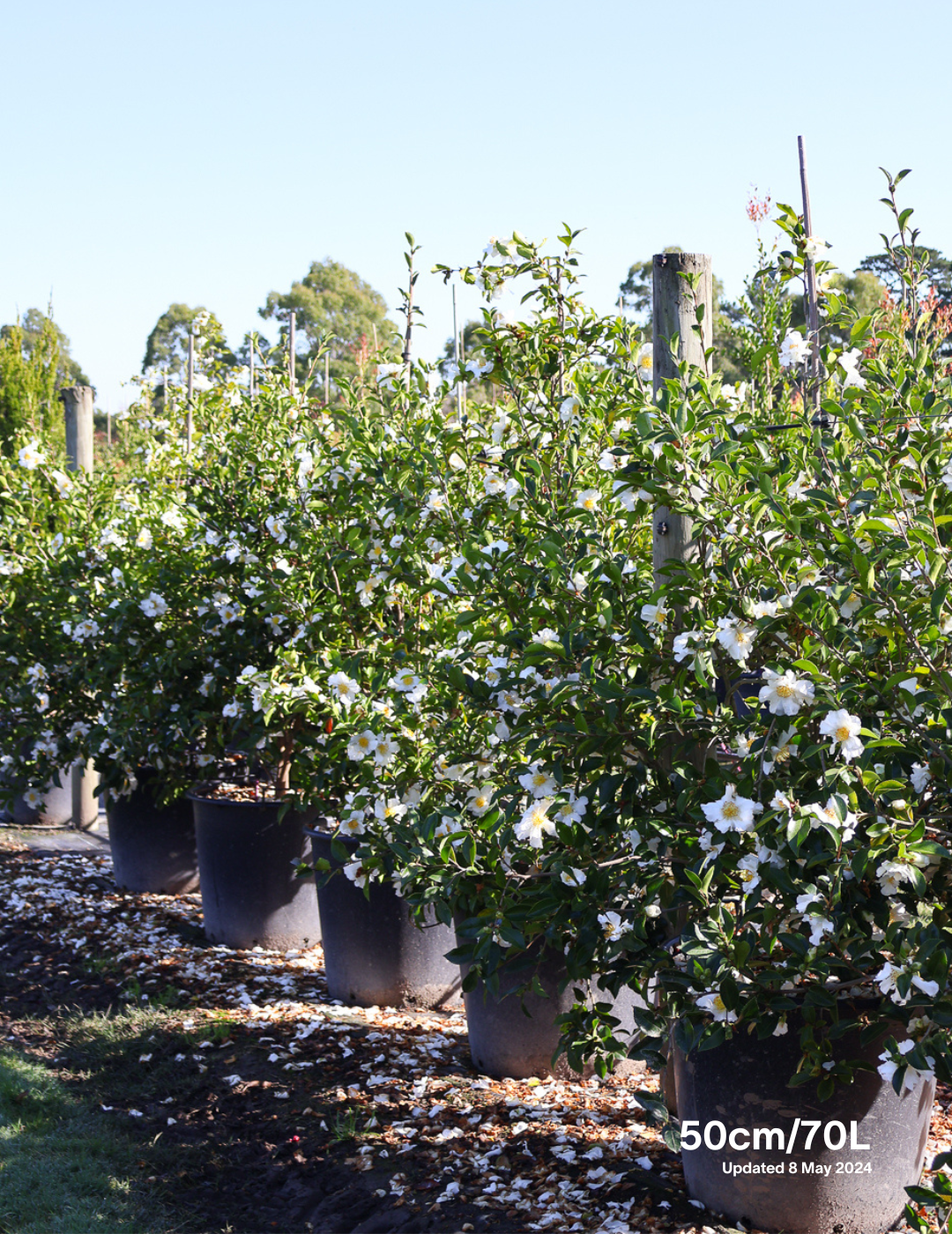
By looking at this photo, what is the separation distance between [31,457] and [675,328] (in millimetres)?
3495

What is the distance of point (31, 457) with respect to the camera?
4734mm

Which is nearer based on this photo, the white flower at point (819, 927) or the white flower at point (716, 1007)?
the white flower at point (819, 927)

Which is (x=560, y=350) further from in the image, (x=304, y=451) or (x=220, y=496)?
(x=220, y=496)

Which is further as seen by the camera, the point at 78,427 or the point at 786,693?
the point at 78,427

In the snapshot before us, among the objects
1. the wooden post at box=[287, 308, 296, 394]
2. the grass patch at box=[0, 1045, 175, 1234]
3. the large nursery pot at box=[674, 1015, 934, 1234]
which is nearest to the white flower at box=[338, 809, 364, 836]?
the grass patch at box=[0, 1045, 175, 1234]

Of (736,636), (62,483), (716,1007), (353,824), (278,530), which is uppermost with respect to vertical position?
(62,483)

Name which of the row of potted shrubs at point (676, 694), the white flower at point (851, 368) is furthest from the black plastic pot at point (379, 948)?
the white flower at point (851, 368)

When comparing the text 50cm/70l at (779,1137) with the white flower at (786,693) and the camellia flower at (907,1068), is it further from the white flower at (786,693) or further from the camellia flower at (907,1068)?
the white flower at (786,693)

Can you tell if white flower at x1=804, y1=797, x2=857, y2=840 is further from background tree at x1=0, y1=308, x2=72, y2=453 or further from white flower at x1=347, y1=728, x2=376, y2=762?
background tree at x1=0, y1=308, x2=72, y2=453

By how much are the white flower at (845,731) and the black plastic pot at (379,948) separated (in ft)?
6.52

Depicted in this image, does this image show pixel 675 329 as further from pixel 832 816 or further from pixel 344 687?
pixel 344 687

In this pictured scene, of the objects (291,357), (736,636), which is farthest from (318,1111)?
(291,357)

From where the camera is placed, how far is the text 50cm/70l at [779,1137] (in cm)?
198

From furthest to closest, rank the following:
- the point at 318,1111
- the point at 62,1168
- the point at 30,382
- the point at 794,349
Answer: the point at 30,382
the point at 318,1111
the point at 62,1168
the point at 794,349
